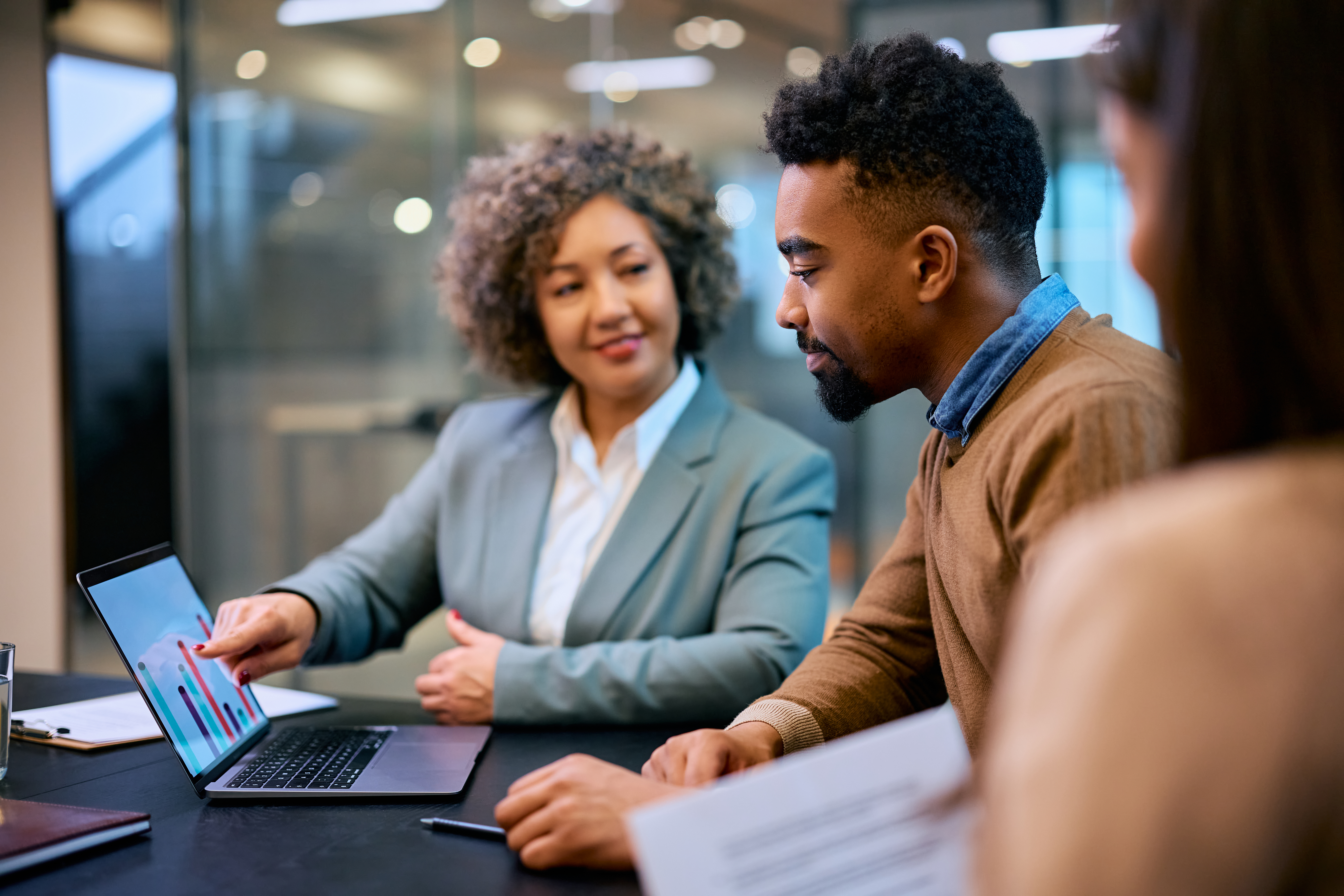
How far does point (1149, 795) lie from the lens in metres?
0.47

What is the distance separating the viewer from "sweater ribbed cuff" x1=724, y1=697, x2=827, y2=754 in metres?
1.19

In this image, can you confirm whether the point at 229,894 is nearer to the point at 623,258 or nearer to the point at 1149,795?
the point at 1149,795

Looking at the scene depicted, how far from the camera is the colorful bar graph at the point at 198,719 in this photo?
3.91 feet

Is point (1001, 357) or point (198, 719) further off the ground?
point (1001, 357)

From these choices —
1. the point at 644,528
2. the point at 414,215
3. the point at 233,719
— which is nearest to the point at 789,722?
the point at 644,528

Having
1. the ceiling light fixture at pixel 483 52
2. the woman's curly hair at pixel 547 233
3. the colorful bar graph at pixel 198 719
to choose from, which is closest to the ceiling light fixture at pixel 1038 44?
the woman's curly hair at pixel 547 233

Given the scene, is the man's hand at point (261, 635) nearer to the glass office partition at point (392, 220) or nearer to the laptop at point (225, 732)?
the laptop at point (225, 732)

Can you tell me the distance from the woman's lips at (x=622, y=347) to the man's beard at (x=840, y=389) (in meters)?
0.58

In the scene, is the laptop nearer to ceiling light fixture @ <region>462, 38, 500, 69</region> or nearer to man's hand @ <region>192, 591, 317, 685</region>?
man's hand @ <region>192, 591, 317, 685</region>

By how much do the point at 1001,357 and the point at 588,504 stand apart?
92 cm

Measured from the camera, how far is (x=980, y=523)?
1006 millimetres

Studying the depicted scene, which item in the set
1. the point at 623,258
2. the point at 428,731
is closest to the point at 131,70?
the point at 623,258

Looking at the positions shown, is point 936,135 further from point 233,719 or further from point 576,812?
point 233,719

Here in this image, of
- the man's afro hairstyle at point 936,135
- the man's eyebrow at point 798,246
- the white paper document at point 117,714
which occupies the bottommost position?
the white paper document at point 117,714
